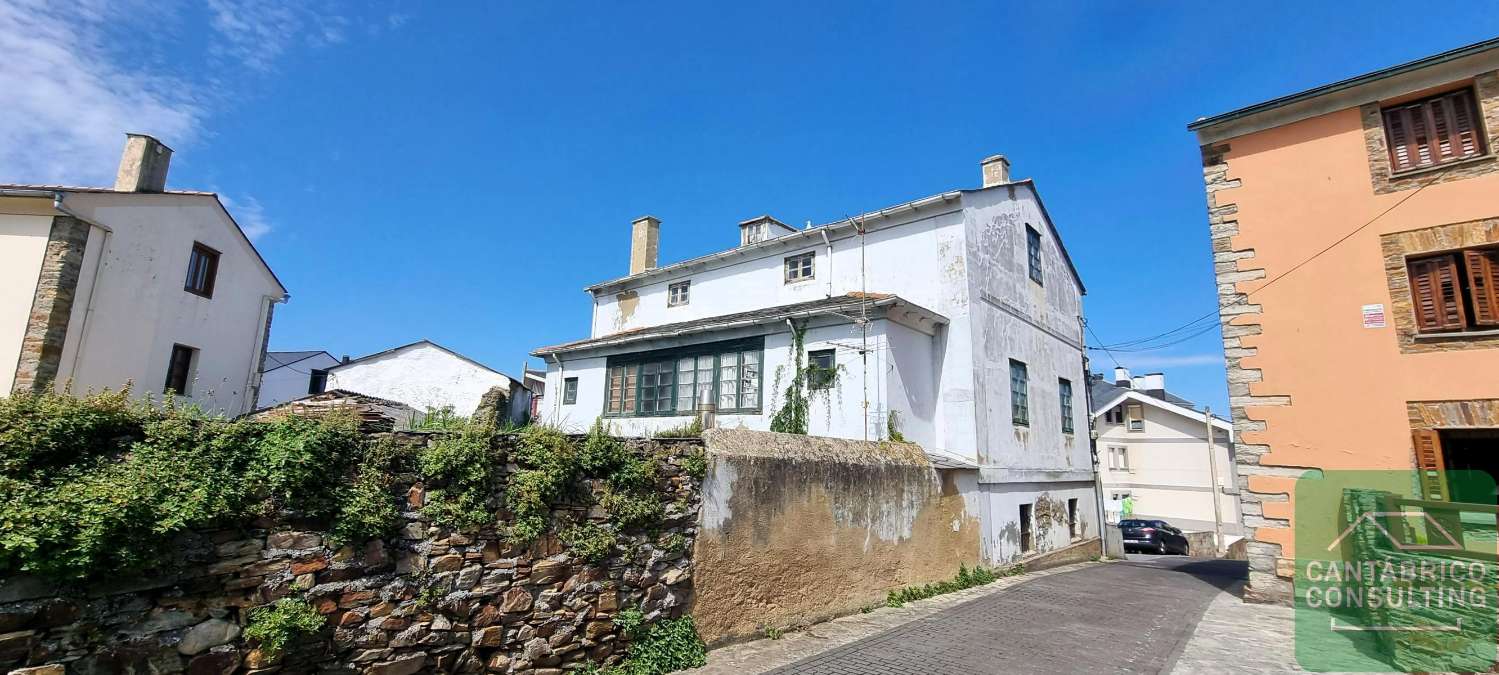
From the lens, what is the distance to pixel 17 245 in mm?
13547

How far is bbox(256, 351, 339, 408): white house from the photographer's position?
1137 inches

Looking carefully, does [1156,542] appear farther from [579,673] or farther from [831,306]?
[579,673]

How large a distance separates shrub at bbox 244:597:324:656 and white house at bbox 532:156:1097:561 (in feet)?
35.0

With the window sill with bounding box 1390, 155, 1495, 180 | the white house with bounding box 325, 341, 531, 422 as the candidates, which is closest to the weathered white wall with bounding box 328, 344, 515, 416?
the white house with bounding box 325, 341, 531, 422

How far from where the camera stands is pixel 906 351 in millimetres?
14719

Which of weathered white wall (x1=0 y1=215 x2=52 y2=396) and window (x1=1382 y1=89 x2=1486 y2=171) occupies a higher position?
window (x1=1382 y1=89 x2=1486 y2=171)

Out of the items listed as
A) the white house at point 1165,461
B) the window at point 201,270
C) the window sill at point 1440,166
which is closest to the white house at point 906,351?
the window sill at point 1440,166

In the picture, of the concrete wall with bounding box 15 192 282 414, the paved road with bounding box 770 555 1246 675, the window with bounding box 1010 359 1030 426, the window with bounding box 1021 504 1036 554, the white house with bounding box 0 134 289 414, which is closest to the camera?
the paved road with bounding box 770 555 1246 675

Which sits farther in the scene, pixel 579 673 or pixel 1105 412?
pixel 1105 412

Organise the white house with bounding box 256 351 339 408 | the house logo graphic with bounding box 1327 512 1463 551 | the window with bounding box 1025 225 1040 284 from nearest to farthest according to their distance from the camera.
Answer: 1. the house logo graphic with bounding box 1327 512 1463 551
2. the window with bounding box 1025 225 1040 284
3. the white house with bounding box 256 351 339 408

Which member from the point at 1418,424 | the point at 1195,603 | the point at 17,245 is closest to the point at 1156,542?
the point at 1195,603

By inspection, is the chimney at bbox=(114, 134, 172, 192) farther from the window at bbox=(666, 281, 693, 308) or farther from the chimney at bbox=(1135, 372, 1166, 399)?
the chimney at bbox=(1135, 372, 1166, 399)

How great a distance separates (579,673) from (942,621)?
575 centimetres

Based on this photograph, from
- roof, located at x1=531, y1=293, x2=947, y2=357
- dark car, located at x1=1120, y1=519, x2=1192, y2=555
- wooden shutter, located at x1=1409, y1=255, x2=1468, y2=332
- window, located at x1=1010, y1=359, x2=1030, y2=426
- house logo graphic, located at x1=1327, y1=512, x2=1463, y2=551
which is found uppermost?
roof, located at x1=531, y1=293, x2=947, y2=357
